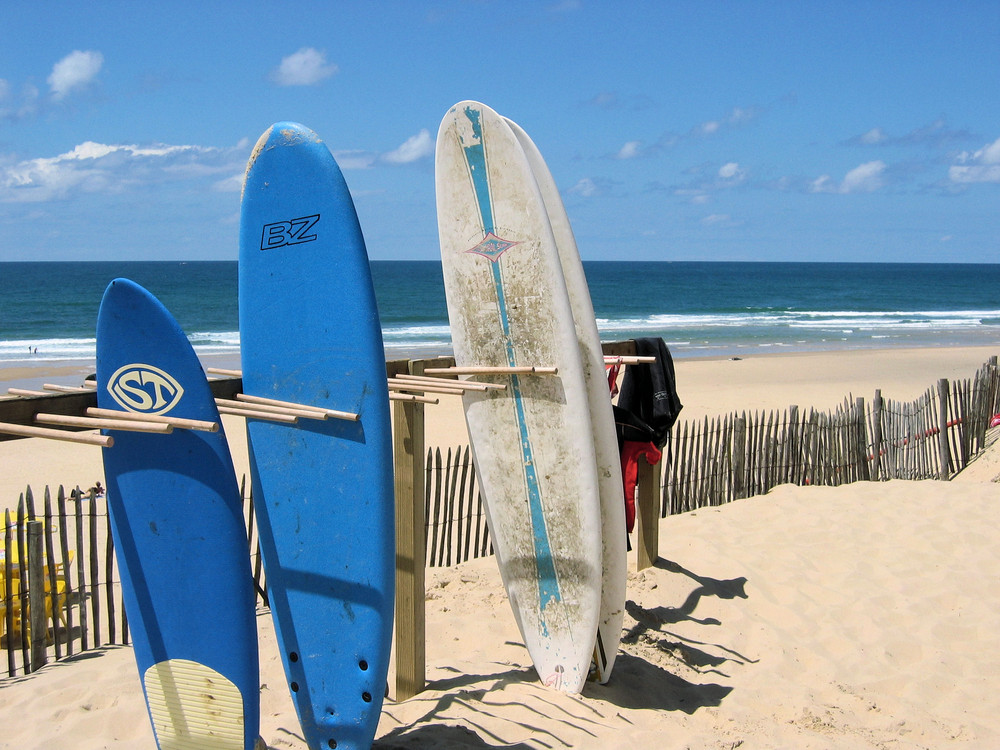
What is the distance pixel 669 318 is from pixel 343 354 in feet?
116

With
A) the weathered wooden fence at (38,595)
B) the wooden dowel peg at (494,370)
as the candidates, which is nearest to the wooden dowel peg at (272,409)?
the wooden dowel peg at (494,370)

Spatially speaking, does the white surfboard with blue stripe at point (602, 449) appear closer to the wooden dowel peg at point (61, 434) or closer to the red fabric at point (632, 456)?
the red fabric at point (632, 456)

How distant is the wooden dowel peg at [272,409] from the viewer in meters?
2.78

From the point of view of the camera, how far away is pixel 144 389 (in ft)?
8.79

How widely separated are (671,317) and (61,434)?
37126 mm

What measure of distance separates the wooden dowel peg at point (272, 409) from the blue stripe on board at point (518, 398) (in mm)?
Result: 1240

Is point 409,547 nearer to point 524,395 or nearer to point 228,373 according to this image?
point 524,395

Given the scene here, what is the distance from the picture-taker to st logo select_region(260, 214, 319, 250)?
313cm

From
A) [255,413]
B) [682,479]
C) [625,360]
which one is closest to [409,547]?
[255,413]

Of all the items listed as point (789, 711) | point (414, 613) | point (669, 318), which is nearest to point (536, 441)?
point (414, 613)

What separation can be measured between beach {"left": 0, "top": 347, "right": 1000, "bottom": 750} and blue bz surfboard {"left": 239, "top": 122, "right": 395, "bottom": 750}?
0.32 meters

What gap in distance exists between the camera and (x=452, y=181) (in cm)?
404

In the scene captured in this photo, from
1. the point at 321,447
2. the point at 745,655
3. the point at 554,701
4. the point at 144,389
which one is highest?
the point at 144,389

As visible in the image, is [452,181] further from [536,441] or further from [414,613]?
[414,613]
